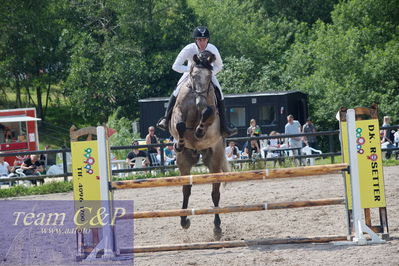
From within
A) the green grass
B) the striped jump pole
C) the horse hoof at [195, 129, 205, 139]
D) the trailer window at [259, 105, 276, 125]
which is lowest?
the green grass

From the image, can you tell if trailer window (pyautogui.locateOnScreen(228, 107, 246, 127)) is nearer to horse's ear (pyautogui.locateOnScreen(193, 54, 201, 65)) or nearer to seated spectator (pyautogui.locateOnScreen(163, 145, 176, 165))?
seated spectator (pyautogui.locateOnScreen(163, 145, 176, 165))

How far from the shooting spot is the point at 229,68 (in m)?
29.3

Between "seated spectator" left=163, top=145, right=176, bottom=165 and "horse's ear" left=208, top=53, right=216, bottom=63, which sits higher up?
"horse's ear" left=208, top=53, right=216, bottom=63

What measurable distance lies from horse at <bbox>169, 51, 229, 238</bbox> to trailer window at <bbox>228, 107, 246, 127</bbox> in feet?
46.8

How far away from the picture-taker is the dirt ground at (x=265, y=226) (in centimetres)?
617

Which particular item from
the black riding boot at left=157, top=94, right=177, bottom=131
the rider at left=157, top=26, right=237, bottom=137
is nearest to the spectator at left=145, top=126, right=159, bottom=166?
the black riding boot at left=157, top=94, right=177, bottom=131

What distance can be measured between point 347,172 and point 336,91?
64.0 ft

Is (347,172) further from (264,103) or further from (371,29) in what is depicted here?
(371,29)

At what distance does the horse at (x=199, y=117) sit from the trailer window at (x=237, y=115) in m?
14.3

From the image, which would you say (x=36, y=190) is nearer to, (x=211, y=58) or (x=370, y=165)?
(x=211, y=58)

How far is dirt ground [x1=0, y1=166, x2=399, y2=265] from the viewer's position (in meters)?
6.17

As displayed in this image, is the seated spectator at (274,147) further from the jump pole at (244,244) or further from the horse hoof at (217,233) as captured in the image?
the jump pole at (244,244)

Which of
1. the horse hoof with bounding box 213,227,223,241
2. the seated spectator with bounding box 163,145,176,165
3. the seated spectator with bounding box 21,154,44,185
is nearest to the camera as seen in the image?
the horse hoof with bounding box 213,227,223,241

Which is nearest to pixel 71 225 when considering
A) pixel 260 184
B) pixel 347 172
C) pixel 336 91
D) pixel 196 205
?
pixel 196 205
